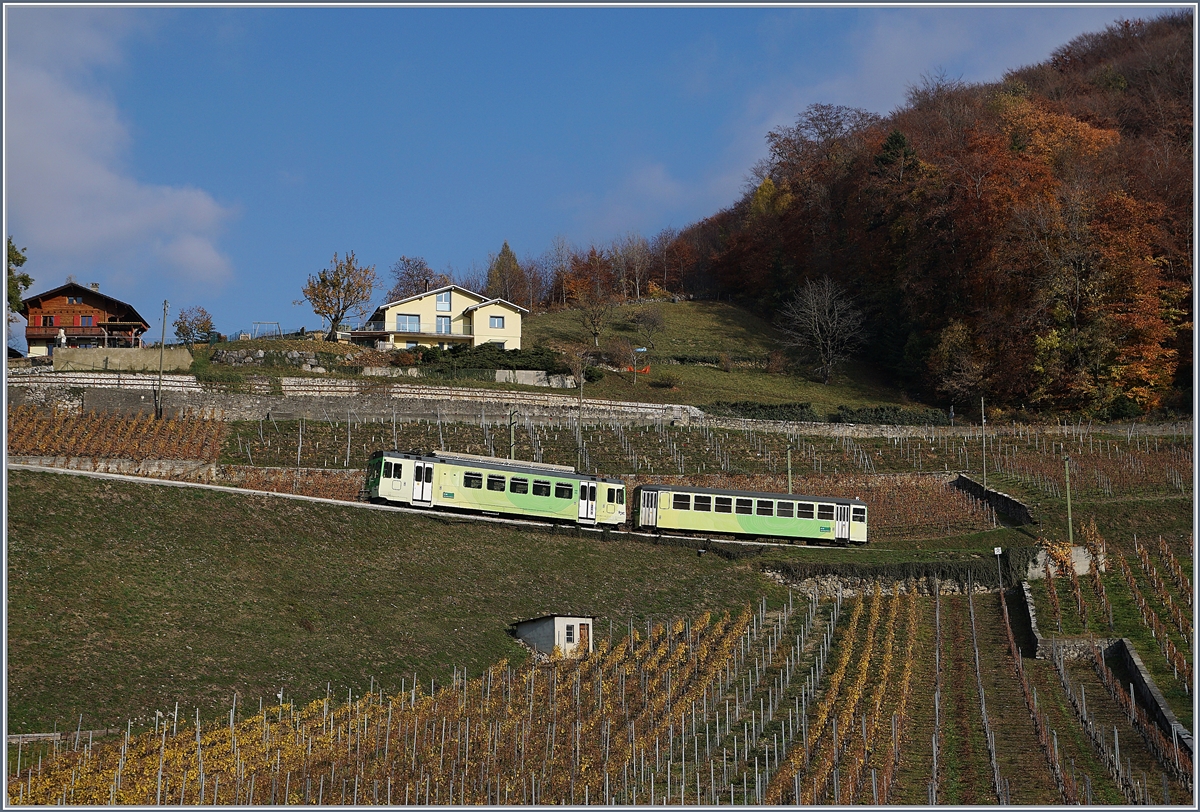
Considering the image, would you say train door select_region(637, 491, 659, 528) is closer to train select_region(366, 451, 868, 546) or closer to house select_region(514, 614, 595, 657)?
train select_region(366, 451, 868, 546)

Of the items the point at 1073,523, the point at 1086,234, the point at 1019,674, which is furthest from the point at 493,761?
the point at 1086,234

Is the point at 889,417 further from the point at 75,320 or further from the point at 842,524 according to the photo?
the point at 75,320

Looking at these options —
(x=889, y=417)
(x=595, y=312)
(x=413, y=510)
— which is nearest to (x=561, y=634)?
(x=413, y=510)

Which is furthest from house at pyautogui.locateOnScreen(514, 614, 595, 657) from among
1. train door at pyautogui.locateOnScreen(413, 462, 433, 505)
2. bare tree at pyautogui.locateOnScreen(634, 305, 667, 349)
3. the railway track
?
bare tree at pyautogui.locateOnScreen(634, 305, 667, 349)

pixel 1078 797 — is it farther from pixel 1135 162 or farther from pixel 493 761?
pixel 1135 162

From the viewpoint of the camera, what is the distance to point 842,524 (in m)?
41.6

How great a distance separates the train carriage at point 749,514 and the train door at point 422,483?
8.04 meters

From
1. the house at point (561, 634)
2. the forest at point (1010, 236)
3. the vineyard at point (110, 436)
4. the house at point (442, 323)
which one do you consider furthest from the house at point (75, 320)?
the house at point (561, 634)

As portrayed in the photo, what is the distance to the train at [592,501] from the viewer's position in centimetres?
3744

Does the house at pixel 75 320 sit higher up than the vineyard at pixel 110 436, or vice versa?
the house at pixel 75 320

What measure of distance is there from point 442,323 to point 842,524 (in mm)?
42336

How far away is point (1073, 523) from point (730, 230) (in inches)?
3187

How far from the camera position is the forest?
201 ft

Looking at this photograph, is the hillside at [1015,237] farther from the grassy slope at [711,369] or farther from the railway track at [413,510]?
the railway track at [413,510]
